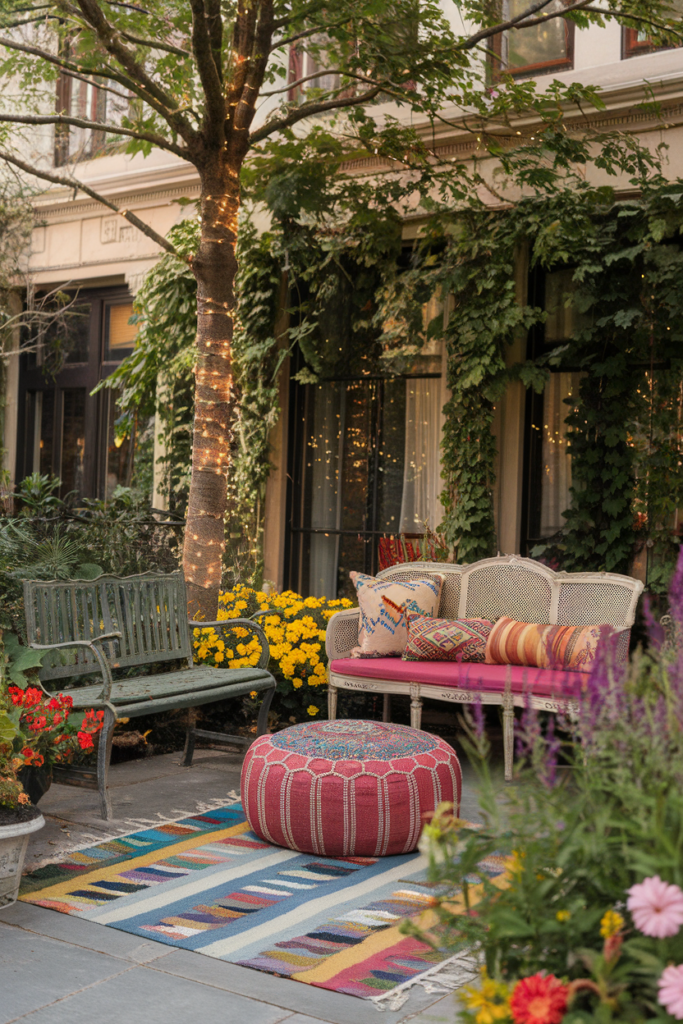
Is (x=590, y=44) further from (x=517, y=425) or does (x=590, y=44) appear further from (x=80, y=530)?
(x=80, y=530)

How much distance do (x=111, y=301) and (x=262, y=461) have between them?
3.36 meters

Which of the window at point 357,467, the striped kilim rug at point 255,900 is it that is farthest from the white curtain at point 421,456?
the striped kilim rug at point 255,900

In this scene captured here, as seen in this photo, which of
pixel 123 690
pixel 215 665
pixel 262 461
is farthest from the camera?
pixel 262 461

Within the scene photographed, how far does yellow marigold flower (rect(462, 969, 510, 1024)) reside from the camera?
5.58 ft

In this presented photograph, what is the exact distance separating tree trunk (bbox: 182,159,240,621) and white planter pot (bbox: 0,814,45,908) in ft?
9.94

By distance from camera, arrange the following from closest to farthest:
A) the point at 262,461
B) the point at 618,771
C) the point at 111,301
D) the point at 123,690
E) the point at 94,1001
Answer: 1. the point at 618,771
2. the point at 94,1001
3. the point at 123,690
4. the point at 262,461
5. the point at 111,301

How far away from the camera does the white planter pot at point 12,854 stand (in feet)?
11.3

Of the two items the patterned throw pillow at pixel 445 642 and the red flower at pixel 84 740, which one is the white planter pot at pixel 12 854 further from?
the patterned throw pillow at pixel 445 642

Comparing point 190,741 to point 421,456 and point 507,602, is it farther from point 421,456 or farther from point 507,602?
point 421,456

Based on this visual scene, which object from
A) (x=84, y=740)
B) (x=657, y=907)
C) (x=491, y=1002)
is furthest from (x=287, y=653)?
(x=657, y=907)

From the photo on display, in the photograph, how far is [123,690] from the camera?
16.4 feet

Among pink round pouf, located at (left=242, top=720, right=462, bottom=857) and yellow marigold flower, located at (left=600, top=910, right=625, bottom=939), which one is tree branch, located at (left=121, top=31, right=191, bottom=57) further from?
yellow marigold flower, located at (left=600, top=910, right=625, bottom=939)

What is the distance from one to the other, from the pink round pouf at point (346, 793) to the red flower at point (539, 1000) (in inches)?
97.2

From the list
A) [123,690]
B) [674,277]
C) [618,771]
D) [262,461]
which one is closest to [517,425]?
[674,277]
